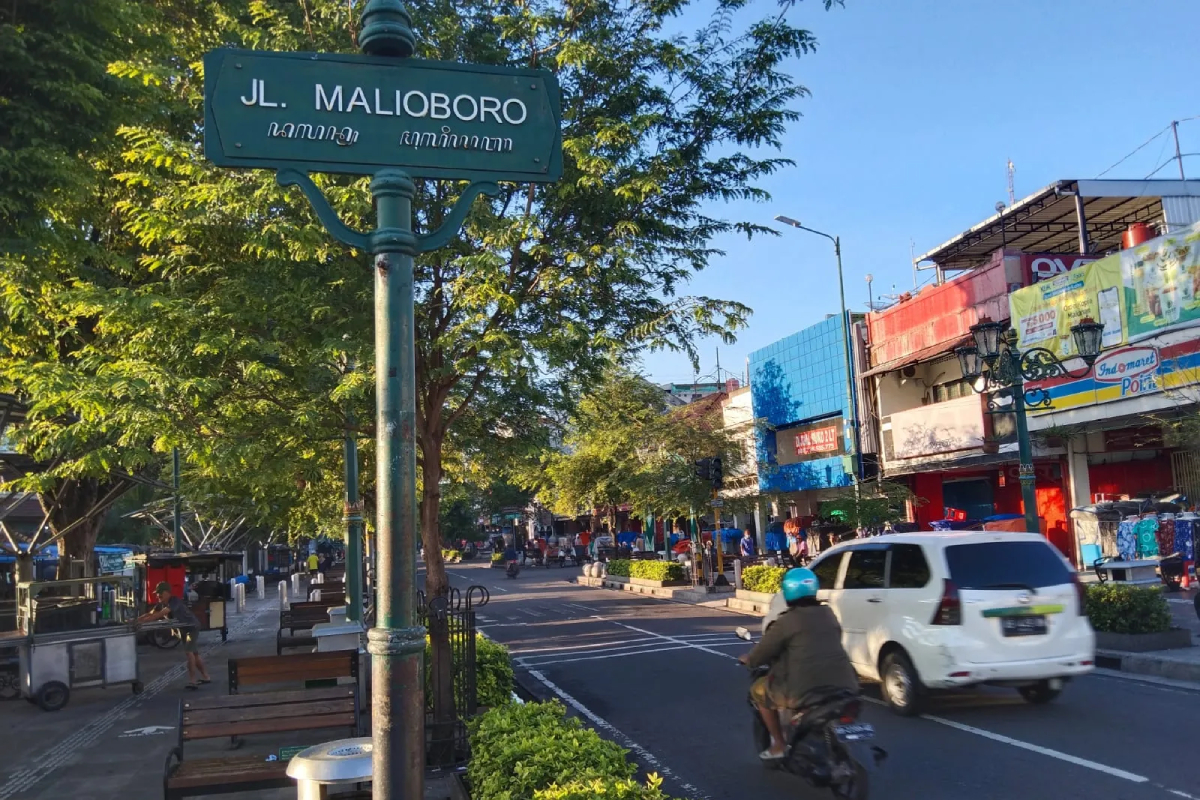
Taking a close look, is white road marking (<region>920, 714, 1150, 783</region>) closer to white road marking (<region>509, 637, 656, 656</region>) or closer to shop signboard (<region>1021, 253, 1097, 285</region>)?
white road marking (<region>509, 637, 656, 656</region>)

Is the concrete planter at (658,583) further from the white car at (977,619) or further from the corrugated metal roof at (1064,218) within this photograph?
the white car at (977,619)

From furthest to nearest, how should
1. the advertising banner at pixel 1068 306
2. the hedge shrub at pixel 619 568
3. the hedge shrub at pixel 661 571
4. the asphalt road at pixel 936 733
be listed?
1. the hedge shrub at pixel 619 568
2. the hedge shrub at pixel 661 571
3. the advertising banner at pixel 1068 306
4. the asphalt road at pixel 936 733

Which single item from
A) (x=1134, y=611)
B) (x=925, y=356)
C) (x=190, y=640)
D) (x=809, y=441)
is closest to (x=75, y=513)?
(x=190, y=640)

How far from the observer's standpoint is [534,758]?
4906 millimetres

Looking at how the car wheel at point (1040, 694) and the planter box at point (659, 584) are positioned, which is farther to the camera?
the planter box at point (659, 584)

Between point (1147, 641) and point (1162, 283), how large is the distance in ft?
32.4

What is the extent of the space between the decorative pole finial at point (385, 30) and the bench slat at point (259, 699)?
5.21 m

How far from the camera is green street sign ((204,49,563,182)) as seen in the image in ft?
11.2

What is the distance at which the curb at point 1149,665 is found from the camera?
10070mm

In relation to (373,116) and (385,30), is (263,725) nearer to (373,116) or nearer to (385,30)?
(373,116)

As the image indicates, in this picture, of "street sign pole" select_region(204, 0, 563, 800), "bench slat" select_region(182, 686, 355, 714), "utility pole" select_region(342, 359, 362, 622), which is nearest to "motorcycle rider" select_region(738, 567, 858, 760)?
"bench slat" select_region(182, 686, 355, 714)

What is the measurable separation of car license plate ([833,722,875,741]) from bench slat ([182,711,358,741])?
3615 mm

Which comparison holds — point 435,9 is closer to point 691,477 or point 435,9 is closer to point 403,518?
point 403,518

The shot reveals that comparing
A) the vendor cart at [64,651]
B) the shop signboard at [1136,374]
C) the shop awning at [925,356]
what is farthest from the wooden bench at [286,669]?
the shop awning at [925,356]
